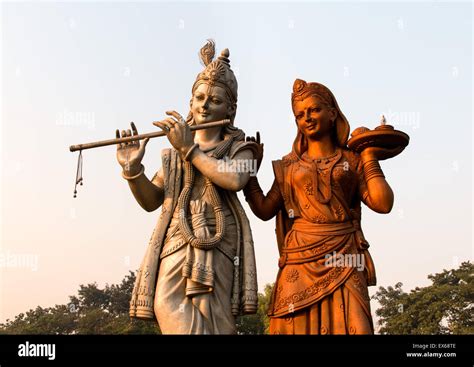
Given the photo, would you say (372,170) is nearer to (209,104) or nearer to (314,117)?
(314,117)

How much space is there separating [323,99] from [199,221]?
5.76ft

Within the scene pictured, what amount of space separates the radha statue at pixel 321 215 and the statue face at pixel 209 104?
45 centimetres

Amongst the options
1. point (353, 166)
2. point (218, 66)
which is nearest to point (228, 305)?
point (353, 166)

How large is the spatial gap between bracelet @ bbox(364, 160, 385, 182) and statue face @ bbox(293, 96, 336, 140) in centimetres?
57

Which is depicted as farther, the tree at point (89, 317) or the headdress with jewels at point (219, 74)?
the tree at point (89, 317)

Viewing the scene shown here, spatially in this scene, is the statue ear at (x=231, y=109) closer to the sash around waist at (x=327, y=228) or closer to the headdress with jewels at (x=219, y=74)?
the headdress with jewels at (x=219, y=74)

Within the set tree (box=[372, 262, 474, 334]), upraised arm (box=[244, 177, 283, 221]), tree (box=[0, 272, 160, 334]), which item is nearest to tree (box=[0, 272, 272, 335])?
tree (box=[0, 272, 160, 334])

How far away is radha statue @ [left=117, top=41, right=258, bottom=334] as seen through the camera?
20.7ft

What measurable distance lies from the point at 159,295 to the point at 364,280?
1.87 meters

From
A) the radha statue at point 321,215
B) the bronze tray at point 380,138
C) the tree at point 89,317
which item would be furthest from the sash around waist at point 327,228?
the tree at point 89,317

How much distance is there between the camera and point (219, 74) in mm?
7027

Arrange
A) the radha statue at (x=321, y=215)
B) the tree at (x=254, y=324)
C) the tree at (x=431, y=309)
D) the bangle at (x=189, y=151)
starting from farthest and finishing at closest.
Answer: the tree at (x=254, y=324) → the tree at (x=431, y=309) → the bangle at (x=189, y=151) → the radha statue at (x=321, y=215)

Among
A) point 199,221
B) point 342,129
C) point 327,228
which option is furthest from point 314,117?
point 199,221

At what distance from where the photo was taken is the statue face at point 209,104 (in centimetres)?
699
